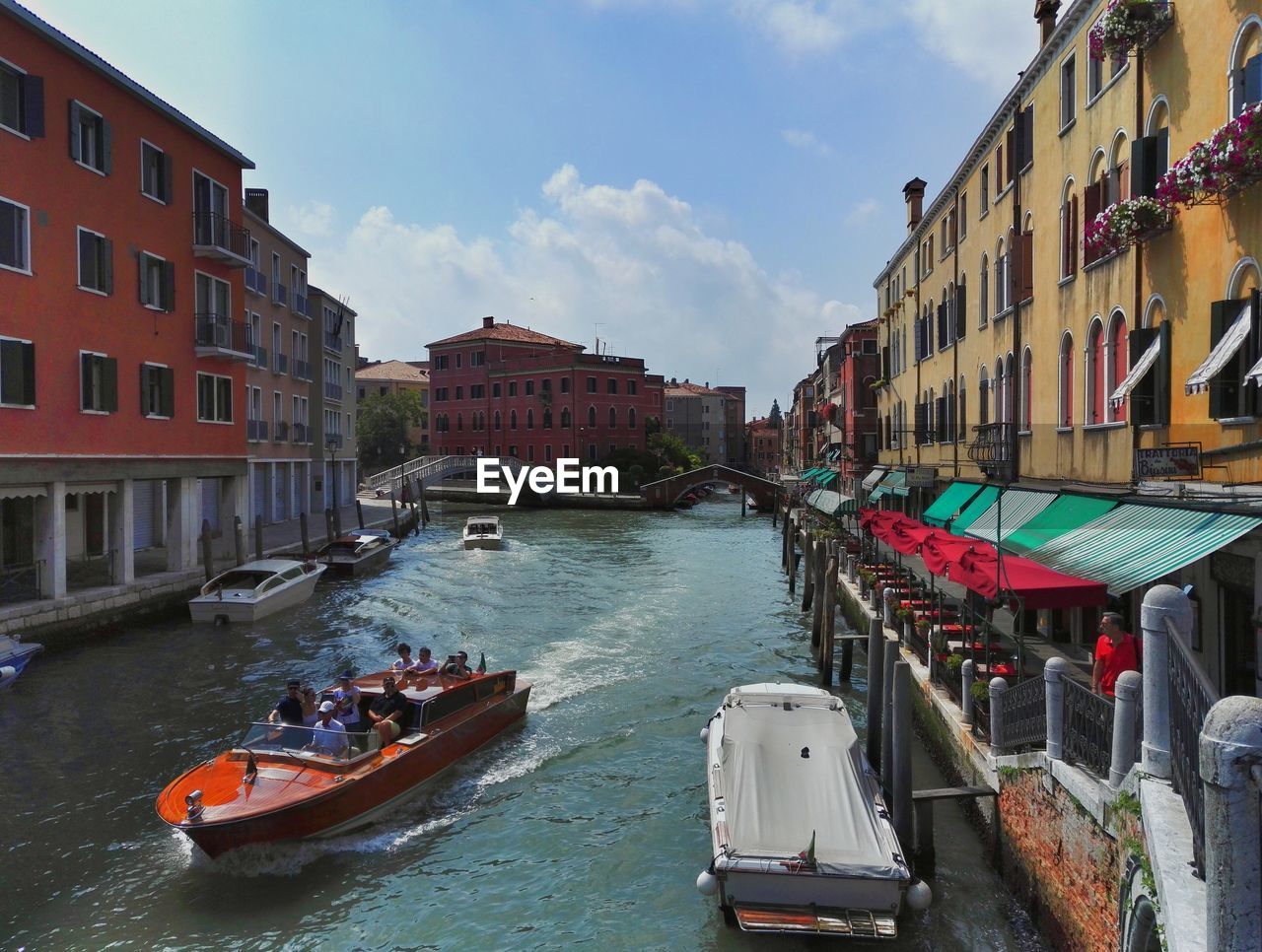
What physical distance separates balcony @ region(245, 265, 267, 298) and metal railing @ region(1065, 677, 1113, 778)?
1349 inches

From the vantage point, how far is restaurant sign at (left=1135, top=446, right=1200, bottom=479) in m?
10.6

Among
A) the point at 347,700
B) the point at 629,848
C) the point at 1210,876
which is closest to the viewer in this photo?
the point at 1210,876


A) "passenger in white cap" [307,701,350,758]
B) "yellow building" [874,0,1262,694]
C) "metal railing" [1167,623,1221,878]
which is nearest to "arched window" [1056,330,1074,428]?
"yellow building" [874,0,1262,694]

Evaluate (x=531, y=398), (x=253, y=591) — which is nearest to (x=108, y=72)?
(x=253, y=591)

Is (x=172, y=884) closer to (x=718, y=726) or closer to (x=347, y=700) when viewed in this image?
(x=347, y=700)

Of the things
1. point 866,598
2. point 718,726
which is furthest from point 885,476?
point 718,726

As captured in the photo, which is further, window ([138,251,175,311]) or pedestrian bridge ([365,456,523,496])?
pedestrian bridge ([365,456,523,496])

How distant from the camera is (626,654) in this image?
20.3 meters

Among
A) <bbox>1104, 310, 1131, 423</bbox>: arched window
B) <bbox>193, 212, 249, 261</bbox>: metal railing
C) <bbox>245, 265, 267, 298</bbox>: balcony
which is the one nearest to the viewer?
<bbox>1104, 310, 1131, 423</bbox>: arched window

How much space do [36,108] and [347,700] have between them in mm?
15147

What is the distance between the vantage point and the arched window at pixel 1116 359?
13352 mm

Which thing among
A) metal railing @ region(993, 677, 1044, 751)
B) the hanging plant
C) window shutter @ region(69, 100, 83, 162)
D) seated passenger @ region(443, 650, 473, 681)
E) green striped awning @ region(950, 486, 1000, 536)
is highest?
window shutter @ region(69, 100, 83, 162)

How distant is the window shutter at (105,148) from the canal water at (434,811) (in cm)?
1081

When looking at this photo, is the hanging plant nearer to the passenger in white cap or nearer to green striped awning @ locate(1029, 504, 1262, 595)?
green striped awning @ locate(1029, 504, 1262, 595)
